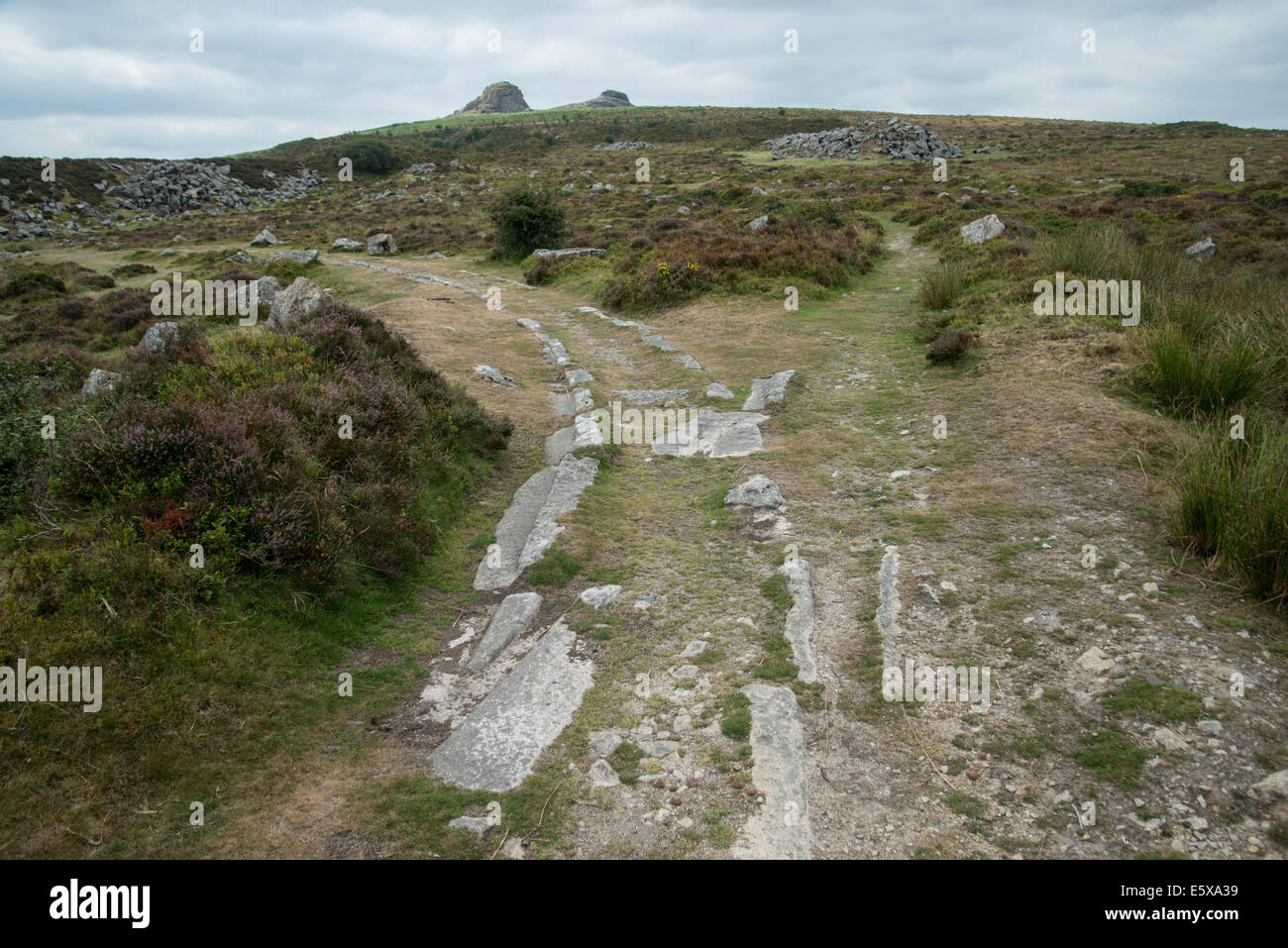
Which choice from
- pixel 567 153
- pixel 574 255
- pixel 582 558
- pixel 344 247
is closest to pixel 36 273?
pixel 344 247

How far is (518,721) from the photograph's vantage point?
504cm

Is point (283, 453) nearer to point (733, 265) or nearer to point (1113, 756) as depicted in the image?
point (1113, 756)

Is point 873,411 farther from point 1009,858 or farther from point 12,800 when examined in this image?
point 12,800

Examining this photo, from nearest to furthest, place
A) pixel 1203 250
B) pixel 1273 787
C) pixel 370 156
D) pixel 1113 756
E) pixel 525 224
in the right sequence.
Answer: pixel 1273 787, pixel 1113 756, pixel 1203 250, pixel 525 224, pixel 370 156

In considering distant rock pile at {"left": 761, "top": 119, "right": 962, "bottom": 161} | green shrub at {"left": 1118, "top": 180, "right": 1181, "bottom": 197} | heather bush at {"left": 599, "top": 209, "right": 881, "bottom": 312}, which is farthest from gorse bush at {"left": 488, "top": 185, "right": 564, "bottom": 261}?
distant rock pile at {"left": 761, "top": 119, "right": 962, "bottom": 161}

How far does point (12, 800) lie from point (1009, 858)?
5.65 metres

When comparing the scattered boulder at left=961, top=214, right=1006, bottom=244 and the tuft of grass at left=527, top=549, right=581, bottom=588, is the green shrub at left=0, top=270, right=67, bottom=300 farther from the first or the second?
the scattered boulder at left=961, top=214, right=1006, bottom=244

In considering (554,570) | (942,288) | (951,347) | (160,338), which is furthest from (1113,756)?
(942,288)

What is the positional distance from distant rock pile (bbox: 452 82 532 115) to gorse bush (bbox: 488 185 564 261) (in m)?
152

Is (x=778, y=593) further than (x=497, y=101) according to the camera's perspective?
No

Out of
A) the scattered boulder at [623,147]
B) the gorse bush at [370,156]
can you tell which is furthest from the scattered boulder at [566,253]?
the gorse bush at [370,156]

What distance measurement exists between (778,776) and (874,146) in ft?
241

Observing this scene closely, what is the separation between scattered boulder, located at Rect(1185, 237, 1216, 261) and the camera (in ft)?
61.1

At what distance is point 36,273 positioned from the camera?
87.7ft
